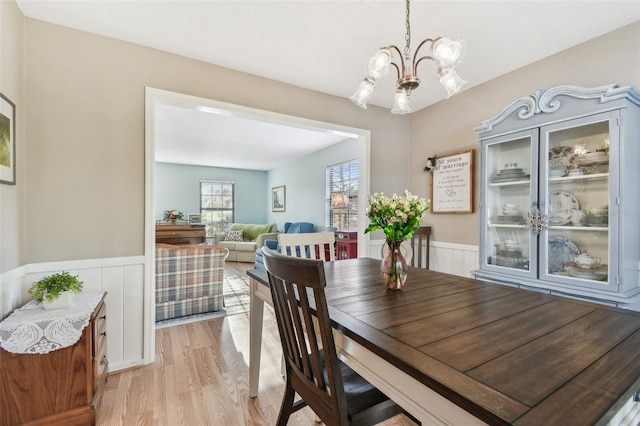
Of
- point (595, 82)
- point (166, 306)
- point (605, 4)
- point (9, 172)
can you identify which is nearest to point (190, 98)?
point (9, 172)

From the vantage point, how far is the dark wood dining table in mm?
575

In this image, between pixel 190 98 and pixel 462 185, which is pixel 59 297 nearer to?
pixel 190 98

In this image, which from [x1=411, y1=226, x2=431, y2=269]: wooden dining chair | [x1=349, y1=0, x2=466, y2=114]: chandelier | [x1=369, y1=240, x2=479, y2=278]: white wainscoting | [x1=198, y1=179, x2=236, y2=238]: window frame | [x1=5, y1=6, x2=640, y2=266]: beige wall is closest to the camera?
[x1=349, y1=0, x2=466, y2=114]: chandelier

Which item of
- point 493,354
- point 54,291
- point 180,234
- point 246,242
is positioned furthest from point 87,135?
point 246,242

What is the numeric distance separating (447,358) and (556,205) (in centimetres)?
193

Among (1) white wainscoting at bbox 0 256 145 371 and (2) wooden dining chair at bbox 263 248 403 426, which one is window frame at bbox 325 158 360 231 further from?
(2) wooden dining chair at bbox 263 248 403 426

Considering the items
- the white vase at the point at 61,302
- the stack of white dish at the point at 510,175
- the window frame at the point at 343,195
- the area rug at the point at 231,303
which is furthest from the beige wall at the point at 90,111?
the window frame at the point at 343,195

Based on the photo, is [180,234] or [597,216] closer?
[597,216]

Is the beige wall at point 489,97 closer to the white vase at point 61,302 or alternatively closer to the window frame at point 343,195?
the window frame at point 343,195

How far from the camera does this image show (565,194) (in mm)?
2010

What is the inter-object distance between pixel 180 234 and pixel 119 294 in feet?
5.93

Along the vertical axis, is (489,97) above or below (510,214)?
above

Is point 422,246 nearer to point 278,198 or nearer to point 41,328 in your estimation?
point 41,328

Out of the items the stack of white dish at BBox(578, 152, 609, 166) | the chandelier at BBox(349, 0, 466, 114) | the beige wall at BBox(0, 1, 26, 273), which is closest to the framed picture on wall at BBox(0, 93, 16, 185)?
the beige wall at BBox(0, 1, 26, 273)
